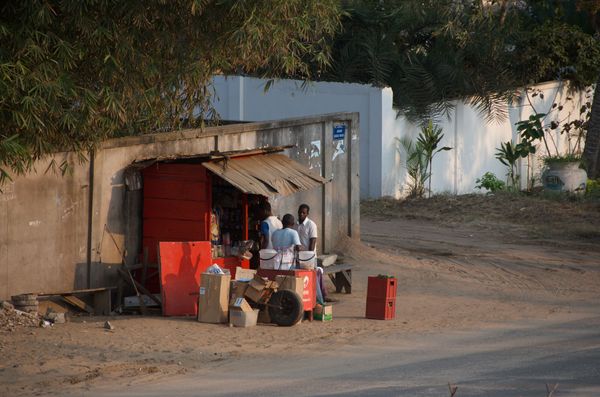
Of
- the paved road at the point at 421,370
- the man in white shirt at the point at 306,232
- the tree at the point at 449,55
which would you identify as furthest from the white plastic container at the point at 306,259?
the tree at the point at 449,55

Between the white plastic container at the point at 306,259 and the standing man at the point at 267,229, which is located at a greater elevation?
the standing man at the point at 267,229

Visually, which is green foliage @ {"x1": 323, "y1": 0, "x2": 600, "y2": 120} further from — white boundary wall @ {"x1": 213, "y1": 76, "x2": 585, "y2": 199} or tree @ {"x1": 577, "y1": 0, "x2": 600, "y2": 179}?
tree @ {"x1": 577, "y1": 0, "x2": 600, "y2": 179}

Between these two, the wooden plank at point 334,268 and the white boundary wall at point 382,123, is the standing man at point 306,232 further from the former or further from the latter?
the white boundary wall at point 382,123

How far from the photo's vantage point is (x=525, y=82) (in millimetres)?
30125

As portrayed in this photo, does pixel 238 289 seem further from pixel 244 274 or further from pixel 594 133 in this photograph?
pixel 594 133

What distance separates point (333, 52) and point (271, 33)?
16011mm

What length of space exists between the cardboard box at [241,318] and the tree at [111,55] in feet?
9.41

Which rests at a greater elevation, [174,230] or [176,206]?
[176,206]

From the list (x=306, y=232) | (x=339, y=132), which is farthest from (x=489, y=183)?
(x=306, y=232)

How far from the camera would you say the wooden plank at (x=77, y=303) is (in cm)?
1430

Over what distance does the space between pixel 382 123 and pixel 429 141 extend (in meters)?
1.35

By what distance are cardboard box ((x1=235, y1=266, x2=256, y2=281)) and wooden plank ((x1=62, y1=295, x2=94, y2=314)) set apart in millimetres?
2097

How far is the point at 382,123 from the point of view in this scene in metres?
25.8

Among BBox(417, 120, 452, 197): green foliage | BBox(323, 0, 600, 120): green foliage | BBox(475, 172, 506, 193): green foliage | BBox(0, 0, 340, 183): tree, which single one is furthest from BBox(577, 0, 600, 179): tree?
BBox(0, 0, 340, 183): tree
